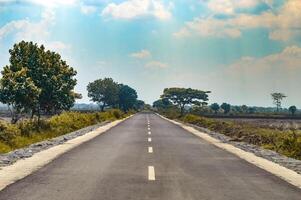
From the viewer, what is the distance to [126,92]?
6142 inches

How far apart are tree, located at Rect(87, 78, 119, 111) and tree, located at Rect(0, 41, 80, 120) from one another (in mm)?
78170

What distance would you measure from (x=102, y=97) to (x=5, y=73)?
92115 mm

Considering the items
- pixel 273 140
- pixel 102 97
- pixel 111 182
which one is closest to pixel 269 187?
pixel 111 182

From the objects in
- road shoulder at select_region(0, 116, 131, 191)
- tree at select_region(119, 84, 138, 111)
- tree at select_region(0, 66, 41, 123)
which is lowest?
road shoulder at select_region(0, 116, 131, 191)

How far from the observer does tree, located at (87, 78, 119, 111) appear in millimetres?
123756

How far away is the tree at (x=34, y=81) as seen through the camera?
3158 cm

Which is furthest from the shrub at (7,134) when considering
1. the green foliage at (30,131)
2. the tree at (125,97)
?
the tree at (125,97)

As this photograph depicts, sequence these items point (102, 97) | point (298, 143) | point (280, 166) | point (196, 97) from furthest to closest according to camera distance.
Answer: point (196, 97), point (102, 97), point (298, 143), point (280, 166)

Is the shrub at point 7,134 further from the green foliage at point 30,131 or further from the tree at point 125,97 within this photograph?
the tree at point 125,97

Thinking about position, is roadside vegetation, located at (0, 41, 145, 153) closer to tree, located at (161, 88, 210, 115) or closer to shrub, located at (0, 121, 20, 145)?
shrub, located at (0, 121, 20, 145)

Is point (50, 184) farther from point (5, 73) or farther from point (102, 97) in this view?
point (102, 97)

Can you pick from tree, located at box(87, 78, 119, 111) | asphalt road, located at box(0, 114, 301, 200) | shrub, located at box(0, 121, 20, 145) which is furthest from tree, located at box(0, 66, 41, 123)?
tree, located at box(87, 78, 119, 111)

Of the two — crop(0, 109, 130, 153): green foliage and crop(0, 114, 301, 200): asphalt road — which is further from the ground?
crop(0, 109, 130, 153): green foliage

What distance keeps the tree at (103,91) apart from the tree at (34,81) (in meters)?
78.2
